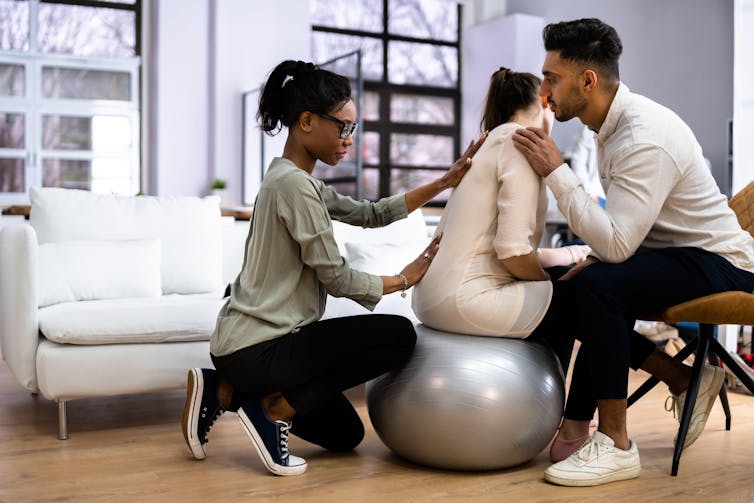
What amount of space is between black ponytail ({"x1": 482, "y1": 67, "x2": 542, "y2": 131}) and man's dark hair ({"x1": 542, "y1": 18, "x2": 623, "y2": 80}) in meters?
0.12

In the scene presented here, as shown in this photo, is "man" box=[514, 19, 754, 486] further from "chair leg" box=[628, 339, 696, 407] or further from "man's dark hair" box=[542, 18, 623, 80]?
"chair leg" box=[628, 339, 696, 407]

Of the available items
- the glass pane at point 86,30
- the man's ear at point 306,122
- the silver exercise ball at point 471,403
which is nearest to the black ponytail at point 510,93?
the man's ear at point 306,122

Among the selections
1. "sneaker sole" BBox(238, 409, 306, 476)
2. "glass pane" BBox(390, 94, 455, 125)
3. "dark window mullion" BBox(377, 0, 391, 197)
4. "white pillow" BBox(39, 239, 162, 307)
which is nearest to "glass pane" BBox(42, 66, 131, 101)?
"dark window mullion" BBox(377, 0, 391, 197)

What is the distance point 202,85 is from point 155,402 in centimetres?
562

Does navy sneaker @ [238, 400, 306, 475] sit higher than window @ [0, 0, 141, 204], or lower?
lower

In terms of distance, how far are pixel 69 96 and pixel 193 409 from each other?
6.80m

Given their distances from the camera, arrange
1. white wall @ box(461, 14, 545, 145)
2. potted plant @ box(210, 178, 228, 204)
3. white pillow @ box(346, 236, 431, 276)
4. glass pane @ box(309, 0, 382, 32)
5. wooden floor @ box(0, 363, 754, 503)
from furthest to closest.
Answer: glass pane @ box(309, 0, 382, 32) < white wall @ box(461, 14, 545, 145) < potted plant @ box(210, 178, 228, 204) < white pillow @ box(346, 236, 431, 276) < wooden floor @ box(0, 363, 754, 503)

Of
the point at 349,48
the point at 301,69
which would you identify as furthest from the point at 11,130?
the point at 301,69

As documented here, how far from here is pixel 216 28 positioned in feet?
27.3

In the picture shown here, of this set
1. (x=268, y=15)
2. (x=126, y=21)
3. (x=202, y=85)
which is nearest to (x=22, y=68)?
(x=126, y=21)

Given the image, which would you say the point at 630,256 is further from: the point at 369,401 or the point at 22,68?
the point at 22,68

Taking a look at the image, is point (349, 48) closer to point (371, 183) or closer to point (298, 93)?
point (371, 183)

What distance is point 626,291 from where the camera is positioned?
2271mm

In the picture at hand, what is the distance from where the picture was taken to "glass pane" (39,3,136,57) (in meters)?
8.45
